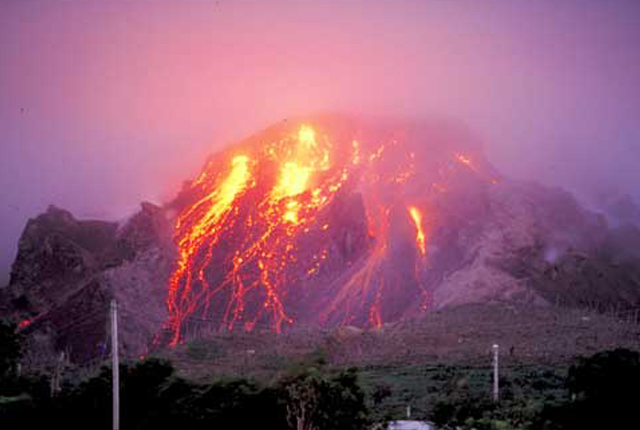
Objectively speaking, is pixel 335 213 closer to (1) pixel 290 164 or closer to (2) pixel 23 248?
(1) pixel 290 164

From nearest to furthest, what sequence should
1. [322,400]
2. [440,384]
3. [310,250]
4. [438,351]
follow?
[322,400]
[440,384]
[438,351]
[310,250]

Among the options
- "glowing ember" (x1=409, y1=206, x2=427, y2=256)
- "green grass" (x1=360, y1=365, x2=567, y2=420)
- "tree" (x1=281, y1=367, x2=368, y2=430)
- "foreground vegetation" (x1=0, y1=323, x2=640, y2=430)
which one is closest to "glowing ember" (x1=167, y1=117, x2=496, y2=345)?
"glowing ember" (x1=409, y1=206, x2=427, y2=256)

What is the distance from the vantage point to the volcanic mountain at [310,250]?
83.0m

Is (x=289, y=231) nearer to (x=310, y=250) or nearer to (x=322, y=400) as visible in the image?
(x=310, y=250)

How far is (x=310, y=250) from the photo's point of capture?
99188 millimetres

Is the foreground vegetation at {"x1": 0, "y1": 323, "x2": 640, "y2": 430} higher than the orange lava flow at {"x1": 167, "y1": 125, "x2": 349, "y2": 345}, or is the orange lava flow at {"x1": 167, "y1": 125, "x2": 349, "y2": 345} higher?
the orange lava flow at {"x1": 167, "y1": 125, "x2": 349, "y2": 345}

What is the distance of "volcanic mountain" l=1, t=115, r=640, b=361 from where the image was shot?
272 feet

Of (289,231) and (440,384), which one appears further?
(289,231)

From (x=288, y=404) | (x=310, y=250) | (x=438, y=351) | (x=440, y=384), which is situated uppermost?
(x=310, y=250)

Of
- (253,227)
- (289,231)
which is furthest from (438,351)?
(253,227)

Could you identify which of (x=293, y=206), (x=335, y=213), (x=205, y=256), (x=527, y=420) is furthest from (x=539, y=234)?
(x=527, y=420)

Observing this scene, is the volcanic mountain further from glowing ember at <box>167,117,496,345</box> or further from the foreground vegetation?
the foreground vegetation

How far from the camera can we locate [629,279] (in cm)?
10262

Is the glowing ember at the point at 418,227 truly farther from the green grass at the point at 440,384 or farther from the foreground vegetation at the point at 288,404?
the foreground vegetation at the point at 288,404
